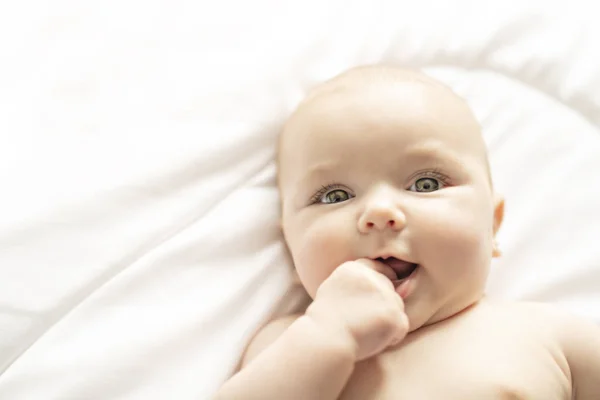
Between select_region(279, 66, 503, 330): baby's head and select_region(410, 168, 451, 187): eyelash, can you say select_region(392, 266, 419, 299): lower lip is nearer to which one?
select_region(279, 66, 503, 330): baby's head

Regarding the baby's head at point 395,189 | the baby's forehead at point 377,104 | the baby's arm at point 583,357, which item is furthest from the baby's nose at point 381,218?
the baby's arm at point 583,357

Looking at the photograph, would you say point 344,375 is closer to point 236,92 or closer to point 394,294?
point 394,294

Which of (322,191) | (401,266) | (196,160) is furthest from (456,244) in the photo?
(196,160)

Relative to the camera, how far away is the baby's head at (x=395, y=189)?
35.5 inches

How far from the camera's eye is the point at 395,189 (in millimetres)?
943

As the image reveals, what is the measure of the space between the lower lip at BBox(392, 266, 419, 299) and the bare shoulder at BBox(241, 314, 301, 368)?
18 cm

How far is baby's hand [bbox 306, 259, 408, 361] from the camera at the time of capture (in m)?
0.84

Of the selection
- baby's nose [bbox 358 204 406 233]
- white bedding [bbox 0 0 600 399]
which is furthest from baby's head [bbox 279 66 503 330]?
white bedding [bbox 0 0 600 399]

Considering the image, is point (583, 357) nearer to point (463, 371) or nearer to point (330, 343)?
point (463, 371)

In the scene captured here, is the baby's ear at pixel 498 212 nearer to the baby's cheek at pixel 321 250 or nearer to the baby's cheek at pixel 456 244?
the baby's cheek at pixel 456 244

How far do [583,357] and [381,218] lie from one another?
0.32m

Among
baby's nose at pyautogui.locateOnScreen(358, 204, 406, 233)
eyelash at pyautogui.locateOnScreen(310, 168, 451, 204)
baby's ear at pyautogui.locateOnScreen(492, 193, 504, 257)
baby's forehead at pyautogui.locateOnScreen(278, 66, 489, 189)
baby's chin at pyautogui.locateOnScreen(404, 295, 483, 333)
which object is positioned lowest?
baby's chin at pyautogui.locateOnScreen(404, 295, 483, 333)

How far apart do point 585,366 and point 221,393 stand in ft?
1.50

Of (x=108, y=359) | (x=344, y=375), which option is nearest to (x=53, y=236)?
(x=108, y=359)
